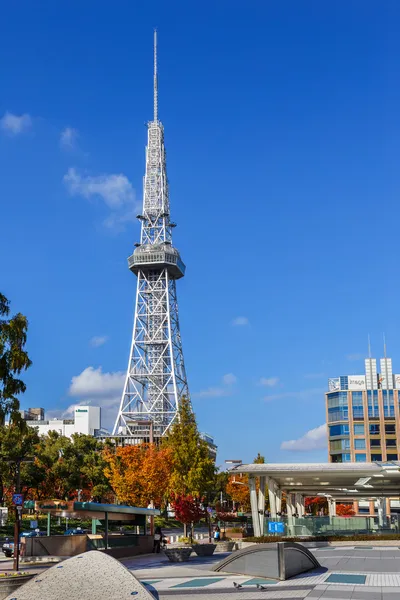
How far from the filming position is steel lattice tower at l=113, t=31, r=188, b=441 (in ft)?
A: 538

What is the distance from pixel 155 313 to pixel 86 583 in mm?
154225

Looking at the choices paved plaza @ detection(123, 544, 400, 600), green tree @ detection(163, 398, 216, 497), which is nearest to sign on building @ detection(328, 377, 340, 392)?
green tree @ detection(163, 398, 216, 497)

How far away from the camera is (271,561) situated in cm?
2638

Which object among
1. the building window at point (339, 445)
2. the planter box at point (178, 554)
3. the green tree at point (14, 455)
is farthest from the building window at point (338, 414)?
the planter box at point (178, 554)

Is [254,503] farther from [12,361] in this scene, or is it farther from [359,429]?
[359,429]

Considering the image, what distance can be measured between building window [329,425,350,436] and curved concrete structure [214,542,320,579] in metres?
108

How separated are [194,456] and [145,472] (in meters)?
17.5

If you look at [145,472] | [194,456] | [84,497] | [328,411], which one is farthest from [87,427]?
[194,456]

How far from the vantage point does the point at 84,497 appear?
3748 inches

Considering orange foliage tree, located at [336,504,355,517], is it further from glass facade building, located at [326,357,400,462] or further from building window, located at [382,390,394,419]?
building window, located at [382,390,394,419]

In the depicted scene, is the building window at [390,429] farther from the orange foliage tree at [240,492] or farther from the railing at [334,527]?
the railing at [334,527]

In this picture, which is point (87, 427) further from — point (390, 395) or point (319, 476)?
point (319, 476)

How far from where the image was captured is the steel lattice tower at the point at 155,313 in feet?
538

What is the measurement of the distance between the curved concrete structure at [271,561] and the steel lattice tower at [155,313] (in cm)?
12872
